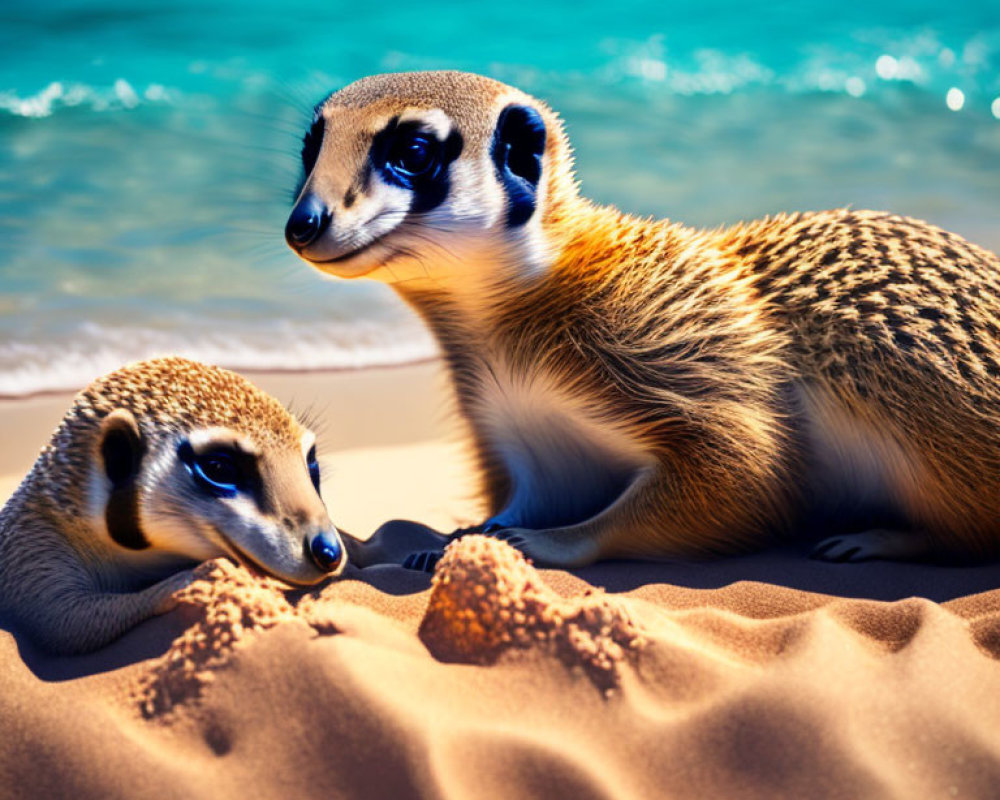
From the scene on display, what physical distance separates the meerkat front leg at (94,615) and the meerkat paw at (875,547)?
71.6 inches

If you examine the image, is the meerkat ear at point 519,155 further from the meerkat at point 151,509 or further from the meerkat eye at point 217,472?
the meerkat eye at point 217,472

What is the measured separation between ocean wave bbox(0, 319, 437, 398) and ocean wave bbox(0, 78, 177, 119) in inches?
170

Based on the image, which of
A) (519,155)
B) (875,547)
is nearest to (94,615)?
(519,155)

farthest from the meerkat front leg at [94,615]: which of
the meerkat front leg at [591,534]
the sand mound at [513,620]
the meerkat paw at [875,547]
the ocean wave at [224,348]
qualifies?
the ocean wave at [224,348]

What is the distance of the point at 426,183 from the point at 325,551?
41.3 inches

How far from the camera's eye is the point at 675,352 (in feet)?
11.4

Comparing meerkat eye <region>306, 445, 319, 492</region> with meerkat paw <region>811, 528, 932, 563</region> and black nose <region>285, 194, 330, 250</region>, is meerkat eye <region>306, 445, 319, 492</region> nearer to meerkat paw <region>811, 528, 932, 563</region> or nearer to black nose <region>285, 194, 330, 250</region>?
black nose <region>285, 194, 330, 250</region>

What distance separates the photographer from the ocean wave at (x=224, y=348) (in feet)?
22.2

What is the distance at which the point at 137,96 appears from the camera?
11.4 m

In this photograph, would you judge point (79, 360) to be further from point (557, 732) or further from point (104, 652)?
point (557, 732)

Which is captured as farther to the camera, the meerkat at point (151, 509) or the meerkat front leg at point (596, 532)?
the meerkat front leg at point (596, 532)

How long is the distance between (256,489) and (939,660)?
1590 mm

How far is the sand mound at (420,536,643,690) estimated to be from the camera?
97.3 inches

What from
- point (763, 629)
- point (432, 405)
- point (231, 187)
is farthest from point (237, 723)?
point (231, 187)
